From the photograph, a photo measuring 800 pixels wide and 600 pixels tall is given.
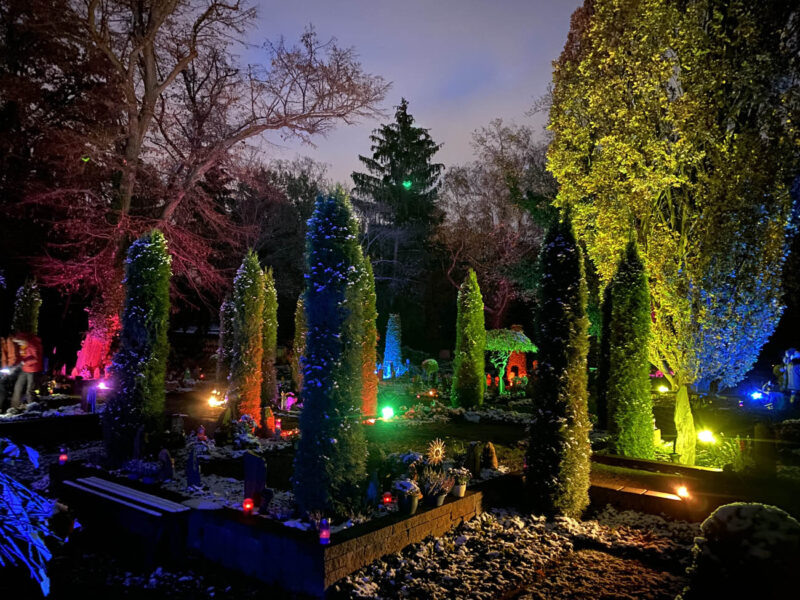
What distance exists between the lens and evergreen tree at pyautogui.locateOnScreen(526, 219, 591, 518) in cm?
787

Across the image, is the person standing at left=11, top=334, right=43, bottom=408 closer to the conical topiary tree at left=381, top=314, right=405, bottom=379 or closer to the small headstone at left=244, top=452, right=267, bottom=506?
the small headstone at left=244, top=452, right=267, bottom=506

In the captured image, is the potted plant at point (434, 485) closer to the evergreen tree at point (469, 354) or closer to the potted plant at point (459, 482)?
the potted plant at point (459, 482)

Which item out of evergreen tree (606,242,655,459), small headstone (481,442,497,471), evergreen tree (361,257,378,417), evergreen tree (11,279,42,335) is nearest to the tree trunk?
evergreen tree (606,242,655,459)

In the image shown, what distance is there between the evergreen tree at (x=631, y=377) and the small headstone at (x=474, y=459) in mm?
3335

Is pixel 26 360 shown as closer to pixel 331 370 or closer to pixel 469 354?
pixel 331 370

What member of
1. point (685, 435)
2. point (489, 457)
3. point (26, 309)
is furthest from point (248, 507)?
point (26, 309)

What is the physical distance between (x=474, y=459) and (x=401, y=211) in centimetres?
3239

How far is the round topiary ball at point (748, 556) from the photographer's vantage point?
259 centimetres

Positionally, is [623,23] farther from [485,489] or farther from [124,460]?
[124,460]

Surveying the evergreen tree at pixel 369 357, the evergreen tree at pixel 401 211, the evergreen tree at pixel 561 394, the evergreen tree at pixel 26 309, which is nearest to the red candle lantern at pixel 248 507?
the evergreen tree at pixel 561 394

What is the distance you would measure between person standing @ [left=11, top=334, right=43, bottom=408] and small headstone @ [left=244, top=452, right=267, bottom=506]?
9.62 m

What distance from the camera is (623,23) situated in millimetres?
13984

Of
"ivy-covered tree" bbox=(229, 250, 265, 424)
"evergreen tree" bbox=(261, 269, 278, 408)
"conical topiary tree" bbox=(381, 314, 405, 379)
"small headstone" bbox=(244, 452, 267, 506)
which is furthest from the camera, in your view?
"conical topiary tree" bbox=(381, 314, 405, 379)

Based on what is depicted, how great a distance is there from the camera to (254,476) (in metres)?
6.52
